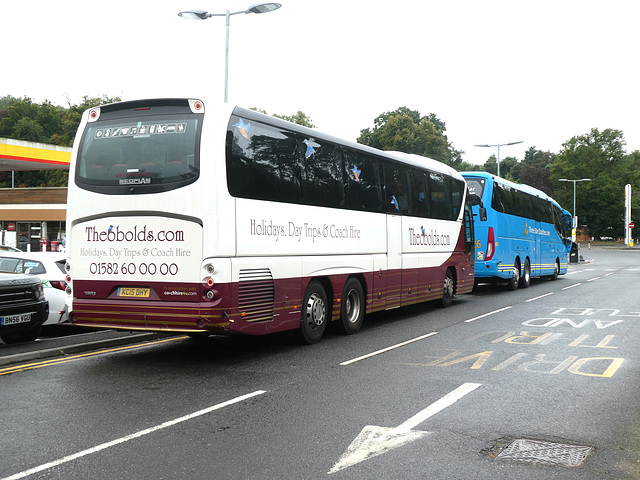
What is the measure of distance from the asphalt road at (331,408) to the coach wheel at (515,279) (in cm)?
1129

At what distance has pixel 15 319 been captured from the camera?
10.2 meters

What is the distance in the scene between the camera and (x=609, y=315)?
47.3ft

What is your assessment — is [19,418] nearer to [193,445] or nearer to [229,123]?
[193,445]

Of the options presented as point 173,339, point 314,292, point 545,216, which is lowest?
point 173,339

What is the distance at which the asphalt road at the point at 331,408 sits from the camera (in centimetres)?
491

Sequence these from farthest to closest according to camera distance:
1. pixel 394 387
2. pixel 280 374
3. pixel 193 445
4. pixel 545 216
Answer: pixel 545 216
pixel 280 374
pixel 394 387
pixel 193 445

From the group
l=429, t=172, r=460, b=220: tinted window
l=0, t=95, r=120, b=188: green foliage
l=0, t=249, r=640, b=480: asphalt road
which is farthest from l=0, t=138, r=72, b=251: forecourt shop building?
l=0, t=249, r=640, b=480: asphalt road

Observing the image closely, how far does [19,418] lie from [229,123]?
172 inches

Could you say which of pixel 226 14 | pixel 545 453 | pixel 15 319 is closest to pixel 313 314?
pixel 15 319

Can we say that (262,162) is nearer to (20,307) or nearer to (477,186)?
(20,307)

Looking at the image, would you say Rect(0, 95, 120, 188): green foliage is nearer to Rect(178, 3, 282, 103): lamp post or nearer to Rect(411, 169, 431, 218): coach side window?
Rect(178, 3, 282, 103): lamp post

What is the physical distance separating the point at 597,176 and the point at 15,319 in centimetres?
→ 9654

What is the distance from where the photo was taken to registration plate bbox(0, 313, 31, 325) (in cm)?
1003

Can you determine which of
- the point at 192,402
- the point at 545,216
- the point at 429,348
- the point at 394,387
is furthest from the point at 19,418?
the point at 545,216
